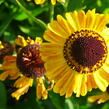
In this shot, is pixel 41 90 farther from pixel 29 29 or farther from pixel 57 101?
pixel 29 29

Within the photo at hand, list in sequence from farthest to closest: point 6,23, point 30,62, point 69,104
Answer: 1. point 6,23
2. point 69,104
3. point 30,62

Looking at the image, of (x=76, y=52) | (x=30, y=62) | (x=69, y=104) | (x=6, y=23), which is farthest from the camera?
(x=6, y=23)

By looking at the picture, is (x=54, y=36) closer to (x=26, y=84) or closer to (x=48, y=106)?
(x=26, y=84)

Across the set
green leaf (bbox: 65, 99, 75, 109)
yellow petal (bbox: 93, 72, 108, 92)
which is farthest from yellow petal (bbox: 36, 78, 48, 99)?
yellow petal (bbox: 93, 72, 108, 92)

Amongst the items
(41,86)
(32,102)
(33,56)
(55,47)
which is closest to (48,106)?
(32,102)

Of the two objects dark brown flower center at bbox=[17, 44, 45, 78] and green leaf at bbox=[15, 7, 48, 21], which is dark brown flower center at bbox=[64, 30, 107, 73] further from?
green leaf at bbox=[15, 7, 48, 21]

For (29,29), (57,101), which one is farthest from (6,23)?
(57,101)

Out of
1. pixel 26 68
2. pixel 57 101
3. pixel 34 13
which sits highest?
pixel 34 13

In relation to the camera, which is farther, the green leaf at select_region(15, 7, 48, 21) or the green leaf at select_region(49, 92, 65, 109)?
the green leaf at select_region(15, 7, 48, 21)
